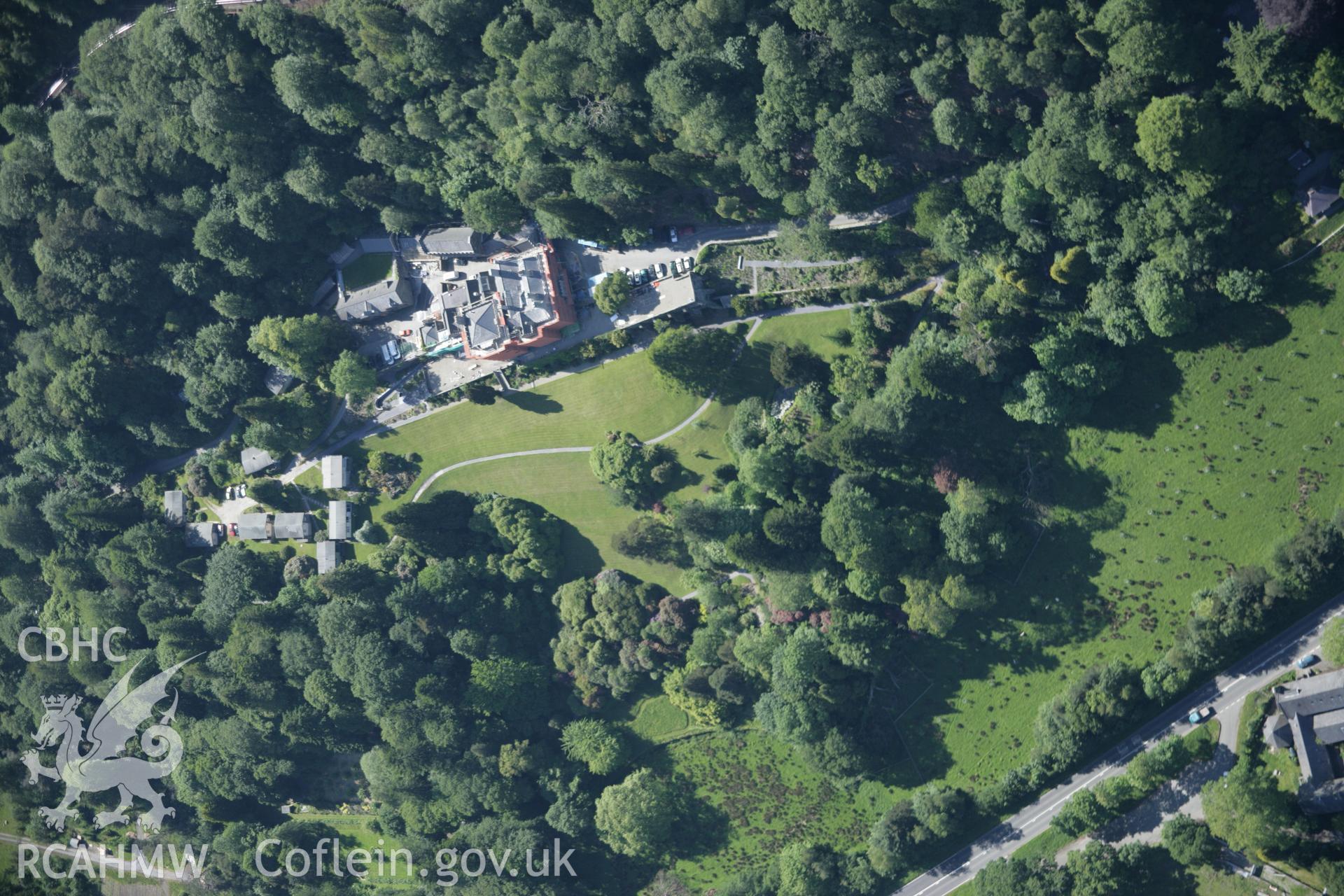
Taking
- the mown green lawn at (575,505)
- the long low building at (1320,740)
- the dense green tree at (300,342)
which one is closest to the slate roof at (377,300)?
the dense green tree at (300,342)

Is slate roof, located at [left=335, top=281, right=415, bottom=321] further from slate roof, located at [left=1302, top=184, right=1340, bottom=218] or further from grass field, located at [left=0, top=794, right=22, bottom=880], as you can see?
slate roof, located at [left=1302, top=184, right=1340, bottom=218]

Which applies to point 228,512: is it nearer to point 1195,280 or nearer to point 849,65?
point 849,65

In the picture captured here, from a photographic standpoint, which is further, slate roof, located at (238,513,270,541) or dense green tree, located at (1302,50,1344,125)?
slate roof, located at (238,513,270,541)

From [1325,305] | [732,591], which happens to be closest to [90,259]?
[732,591]

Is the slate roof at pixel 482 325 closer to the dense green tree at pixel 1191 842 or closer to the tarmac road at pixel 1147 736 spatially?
the tarmac road at pixel 1147 736

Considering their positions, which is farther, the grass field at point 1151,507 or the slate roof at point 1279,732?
the grass field at point 1151,507

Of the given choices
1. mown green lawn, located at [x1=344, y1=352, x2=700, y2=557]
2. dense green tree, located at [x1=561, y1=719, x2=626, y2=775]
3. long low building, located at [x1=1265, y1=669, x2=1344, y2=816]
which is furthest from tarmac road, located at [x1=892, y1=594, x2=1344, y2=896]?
mown green lawn, located at [x1=344, y1=352, x2=700, y2=557]
